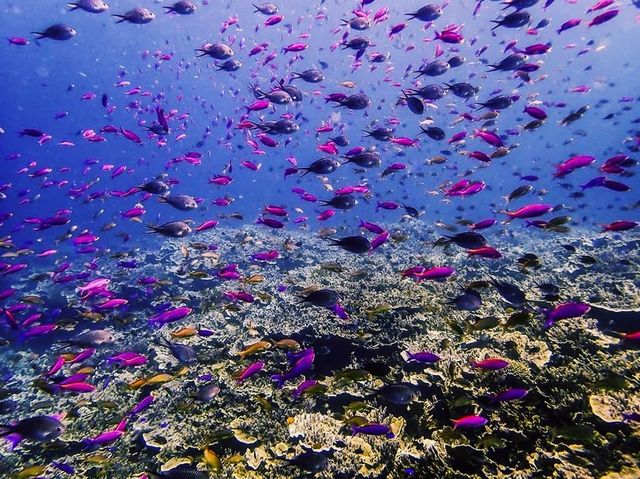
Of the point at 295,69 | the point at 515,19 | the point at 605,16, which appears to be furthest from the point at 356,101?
the point at 295,69

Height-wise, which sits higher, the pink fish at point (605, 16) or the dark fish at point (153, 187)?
the pink fish at point (605, 16)

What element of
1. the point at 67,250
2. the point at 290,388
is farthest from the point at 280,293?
the point at 67,250

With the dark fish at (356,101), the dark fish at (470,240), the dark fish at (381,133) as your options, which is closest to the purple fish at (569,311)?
the dark fish at (470,240)

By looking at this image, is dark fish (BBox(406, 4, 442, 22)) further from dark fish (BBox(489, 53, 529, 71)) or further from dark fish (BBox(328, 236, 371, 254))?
dark fish (BBox(328, 236, 371, 254))

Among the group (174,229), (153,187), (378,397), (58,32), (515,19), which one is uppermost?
(515,19)

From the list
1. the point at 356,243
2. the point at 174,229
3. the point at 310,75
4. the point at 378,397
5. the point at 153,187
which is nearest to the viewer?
the point at 356,243

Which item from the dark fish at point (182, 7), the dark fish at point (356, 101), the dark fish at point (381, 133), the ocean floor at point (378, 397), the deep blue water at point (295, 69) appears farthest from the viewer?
the deep blue water at point (295, 69)

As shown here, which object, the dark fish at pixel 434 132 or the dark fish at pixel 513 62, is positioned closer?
the dark fish at pixel 434 132

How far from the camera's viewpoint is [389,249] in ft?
54.2

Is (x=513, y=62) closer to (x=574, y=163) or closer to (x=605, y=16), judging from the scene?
(x=605, y=16)

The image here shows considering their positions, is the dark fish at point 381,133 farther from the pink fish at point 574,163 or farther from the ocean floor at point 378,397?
the ocean floor at point 378,397

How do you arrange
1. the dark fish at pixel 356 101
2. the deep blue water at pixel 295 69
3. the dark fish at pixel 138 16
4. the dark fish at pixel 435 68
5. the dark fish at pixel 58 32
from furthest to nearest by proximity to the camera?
the deep blue water at pixel 295 69, the dark fish at pixel 435 68, the dark fish at pixel 138 16, the dark fish at pixel 58 32, the dark fish at pixel 356 101

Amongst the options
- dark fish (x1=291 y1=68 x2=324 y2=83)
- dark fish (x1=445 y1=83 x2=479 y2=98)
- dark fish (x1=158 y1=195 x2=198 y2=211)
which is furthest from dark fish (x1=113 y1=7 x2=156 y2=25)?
dark fish (x1=445 y1=83 x2=479 y2=98)

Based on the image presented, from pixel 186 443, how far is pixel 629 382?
6.01m
